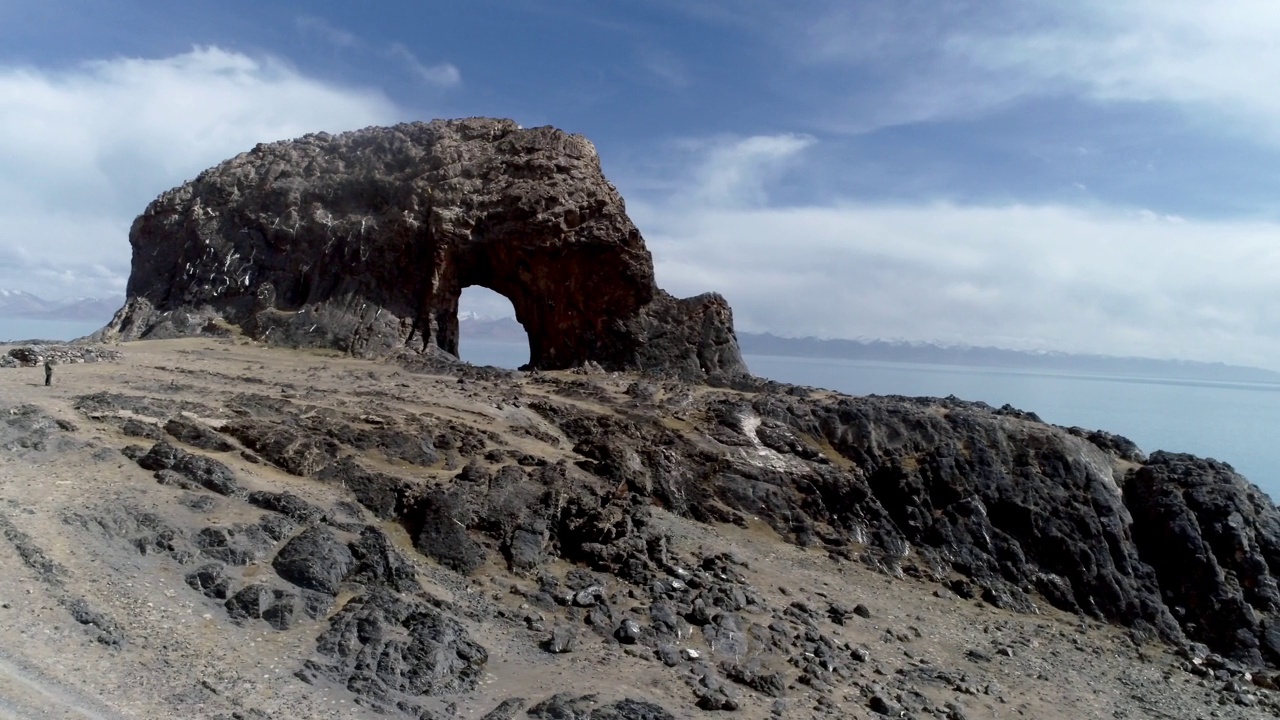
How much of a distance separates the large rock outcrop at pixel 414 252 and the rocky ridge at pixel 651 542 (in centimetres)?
390

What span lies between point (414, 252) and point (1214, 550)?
94.9ft

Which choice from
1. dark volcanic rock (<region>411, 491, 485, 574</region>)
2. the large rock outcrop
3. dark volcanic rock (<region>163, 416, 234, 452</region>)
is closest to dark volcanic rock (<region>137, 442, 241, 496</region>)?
dark volcanic rock (<region>163, 416, 234, 452</region>)

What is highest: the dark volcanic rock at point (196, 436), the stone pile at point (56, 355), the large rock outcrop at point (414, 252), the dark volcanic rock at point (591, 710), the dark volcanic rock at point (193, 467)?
the large rock outcrop at point (414, 252)

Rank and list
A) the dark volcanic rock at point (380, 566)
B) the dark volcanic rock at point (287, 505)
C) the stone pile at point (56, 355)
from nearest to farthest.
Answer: the dark volcanic rock at point (380, 566) < the dark volcanic rock at point (287, 505) < the stone pile at point (56, 355)

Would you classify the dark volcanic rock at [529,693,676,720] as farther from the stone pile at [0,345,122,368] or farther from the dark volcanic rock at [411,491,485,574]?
the stone pile at [0,345,122,368]

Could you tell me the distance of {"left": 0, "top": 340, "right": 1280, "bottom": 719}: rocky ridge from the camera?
13.6 metres

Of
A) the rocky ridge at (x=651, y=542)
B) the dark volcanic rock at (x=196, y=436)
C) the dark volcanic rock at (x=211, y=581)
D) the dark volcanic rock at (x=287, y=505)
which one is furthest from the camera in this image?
the dark volcanic rock at (x=196, y=436)

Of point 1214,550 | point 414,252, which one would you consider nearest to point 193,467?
point 414,252

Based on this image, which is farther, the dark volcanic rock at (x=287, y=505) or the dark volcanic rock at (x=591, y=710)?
the dark volcanic rock at (x=287, y=505)

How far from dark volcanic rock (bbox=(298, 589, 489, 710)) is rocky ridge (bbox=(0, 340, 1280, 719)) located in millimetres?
44

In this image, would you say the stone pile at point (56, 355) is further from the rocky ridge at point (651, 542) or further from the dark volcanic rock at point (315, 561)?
the dark volcanic rock at point (315, 561)

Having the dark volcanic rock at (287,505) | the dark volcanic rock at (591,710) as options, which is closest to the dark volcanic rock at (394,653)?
the dark volcanic rock at (591,710)

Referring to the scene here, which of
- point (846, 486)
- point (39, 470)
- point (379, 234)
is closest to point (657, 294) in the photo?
point (379, 234)

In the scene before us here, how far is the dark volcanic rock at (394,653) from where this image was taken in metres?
12.3
